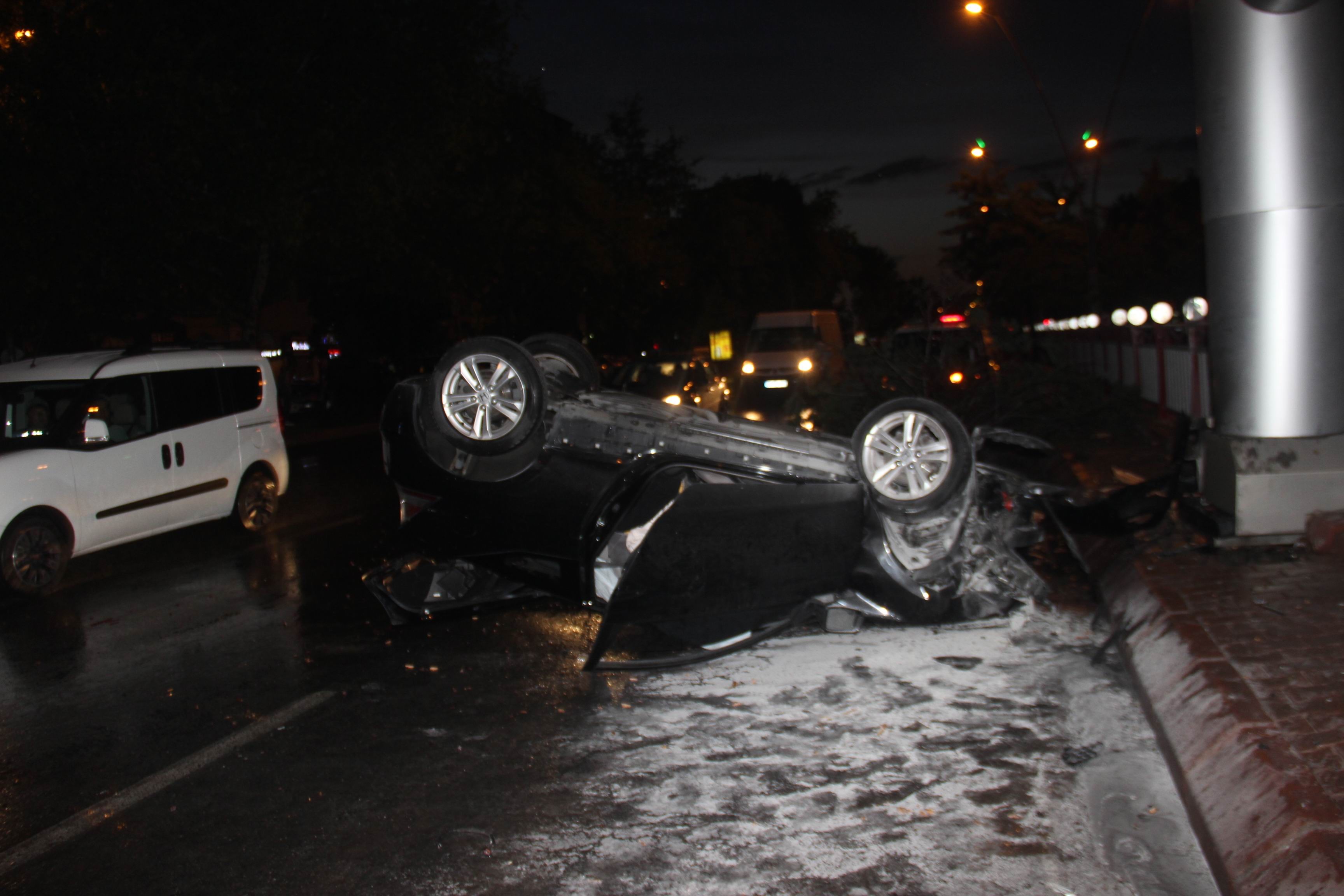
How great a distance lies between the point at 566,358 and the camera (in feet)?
23.1

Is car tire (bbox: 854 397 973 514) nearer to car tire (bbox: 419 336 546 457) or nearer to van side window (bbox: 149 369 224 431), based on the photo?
car tire (bbox: 419 336 546 457)

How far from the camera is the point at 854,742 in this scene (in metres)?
4.31

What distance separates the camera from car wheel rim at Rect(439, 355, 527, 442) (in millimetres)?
5547

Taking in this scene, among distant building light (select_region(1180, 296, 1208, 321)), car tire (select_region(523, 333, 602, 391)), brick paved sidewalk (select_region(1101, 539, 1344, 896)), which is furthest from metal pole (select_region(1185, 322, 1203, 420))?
car tire (select_region(523, 333, 602, 391))

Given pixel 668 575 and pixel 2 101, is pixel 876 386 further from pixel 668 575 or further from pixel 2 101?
pixel 2 101

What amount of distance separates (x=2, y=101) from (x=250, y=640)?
13.6m

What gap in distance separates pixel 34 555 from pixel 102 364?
69.6 inches

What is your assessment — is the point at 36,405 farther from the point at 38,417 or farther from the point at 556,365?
the point at 556,365

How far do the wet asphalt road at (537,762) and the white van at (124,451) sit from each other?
115 centimetres

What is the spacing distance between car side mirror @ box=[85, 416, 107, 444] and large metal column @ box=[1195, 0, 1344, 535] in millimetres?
7966

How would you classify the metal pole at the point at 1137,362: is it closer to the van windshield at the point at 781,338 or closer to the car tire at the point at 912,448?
the van windshield at the point at 781,338

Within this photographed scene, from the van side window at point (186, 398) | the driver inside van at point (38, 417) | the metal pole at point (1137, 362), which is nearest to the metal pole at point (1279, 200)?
the van side window at point (186, 398)

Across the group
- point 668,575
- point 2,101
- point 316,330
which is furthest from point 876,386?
point 316,330

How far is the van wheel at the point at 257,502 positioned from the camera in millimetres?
9734
